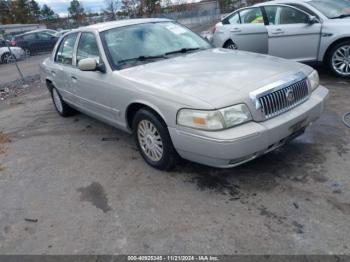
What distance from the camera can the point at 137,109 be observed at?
12.7ft

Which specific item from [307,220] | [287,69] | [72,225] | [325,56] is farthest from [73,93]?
[325,56]

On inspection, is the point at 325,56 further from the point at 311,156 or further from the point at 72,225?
the point at 72,225

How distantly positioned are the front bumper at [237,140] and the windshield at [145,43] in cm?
134

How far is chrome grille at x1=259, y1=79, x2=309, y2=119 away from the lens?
3145 millimetres

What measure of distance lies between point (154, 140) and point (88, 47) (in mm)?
1842

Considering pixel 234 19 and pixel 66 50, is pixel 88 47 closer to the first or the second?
pixel 66 50

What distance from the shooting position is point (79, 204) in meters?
3.43

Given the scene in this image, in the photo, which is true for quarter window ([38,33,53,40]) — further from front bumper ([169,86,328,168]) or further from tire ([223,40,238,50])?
front bumper ([169,86,328,168])

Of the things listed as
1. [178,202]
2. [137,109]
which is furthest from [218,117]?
[137,109]

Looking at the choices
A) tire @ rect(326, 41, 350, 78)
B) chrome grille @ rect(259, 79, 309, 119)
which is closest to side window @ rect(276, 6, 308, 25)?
tire @ rect(326, 41, 350, 78)

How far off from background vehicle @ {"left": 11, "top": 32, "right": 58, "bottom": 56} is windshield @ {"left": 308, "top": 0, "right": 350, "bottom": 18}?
68.4 ft

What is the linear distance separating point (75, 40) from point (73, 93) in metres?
0.81

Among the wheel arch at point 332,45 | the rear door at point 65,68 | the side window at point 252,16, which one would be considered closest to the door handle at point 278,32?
the side window at point 252,16

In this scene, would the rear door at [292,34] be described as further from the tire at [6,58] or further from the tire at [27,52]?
the tire at [27,52]
